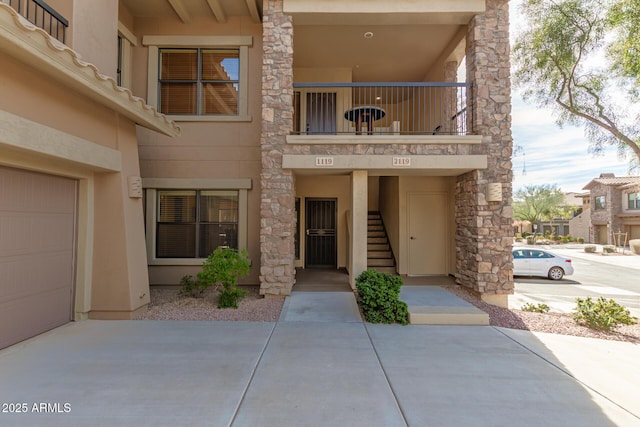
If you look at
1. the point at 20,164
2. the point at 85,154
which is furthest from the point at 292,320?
the point at 20,164

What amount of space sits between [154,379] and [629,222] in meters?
35.2

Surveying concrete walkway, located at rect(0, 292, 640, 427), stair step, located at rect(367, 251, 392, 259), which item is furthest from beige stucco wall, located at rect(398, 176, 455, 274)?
concrete walkway, located at rect(0, 292, 640, 427)

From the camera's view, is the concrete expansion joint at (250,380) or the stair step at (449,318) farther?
the stair step at (449,318)

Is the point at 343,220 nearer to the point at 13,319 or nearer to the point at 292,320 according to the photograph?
the point at 292,320

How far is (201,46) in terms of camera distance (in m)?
7.30

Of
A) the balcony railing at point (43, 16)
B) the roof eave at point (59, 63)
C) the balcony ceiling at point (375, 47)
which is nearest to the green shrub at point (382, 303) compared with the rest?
the roof eave at point (59, 63)

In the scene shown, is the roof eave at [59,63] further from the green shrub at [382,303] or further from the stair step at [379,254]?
the stair step at [379,254]

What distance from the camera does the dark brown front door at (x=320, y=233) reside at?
30.3 ft

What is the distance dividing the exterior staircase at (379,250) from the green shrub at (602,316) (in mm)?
3936

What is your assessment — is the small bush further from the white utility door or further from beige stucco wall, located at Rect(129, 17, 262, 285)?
the white utility door

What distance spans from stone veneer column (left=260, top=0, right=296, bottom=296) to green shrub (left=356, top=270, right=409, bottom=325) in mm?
1713

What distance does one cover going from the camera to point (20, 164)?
12.9ft

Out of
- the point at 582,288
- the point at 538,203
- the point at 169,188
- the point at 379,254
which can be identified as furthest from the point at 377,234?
the point at 538,203

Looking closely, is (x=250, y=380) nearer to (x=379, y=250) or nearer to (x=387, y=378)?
(x=387, y=378)
